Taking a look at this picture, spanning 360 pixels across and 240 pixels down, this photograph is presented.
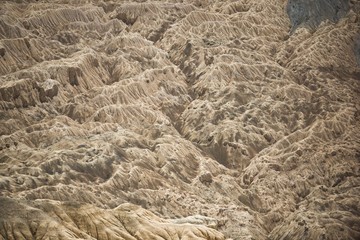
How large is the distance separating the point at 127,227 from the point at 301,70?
5323 cm

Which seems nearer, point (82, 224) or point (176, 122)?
point (82, 224)

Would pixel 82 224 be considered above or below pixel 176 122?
→ below

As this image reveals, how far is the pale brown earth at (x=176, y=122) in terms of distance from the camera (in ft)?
232

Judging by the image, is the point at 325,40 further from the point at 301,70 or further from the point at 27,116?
the point at 27,116

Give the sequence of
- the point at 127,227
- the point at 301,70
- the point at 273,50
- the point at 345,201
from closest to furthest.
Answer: the point at 127,227 < the point at 345,201 < the point at 301,70 < the point at 273,50

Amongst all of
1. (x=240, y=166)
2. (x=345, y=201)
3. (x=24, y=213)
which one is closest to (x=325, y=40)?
(x=240, y=166)

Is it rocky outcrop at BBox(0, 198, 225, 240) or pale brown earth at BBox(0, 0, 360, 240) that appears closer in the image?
rocky outcrop at BBox(0, 198, 225, 240)

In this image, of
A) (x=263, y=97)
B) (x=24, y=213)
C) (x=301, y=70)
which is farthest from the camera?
(x=301, y=70)

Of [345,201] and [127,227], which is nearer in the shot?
[127,227]

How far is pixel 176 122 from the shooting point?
3713 inches

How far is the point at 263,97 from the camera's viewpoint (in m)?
97.0

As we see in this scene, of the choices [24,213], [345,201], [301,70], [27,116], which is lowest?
[27,116]

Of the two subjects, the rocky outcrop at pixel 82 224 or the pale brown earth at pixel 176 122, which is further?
the pale brown earth at pixel 176 122

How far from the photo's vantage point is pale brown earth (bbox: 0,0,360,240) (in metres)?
70.6
